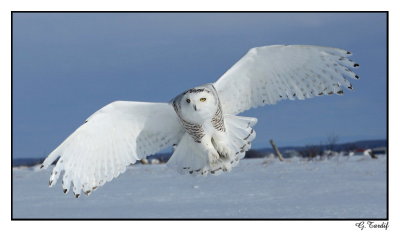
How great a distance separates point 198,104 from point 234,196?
2.38 meters

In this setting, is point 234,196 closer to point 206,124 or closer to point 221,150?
point 221,150


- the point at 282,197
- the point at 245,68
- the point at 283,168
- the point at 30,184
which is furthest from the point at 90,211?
the point at 283,168

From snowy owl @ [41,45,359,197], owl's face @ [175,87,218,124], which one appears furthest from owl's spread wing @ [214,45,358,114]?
owl's face @ [175,87,218,124]

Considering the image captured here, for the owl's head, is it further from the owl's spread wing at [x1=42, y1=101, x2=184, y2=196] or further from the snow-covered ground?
the snow-covered ground

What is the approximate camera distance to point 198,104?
151 inches

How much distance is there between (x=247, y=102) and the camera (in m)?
4.45

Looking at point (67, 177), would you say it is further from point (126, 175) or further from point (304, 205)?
point (126, 175)

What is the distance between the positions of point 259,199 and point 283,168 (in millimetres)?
3417

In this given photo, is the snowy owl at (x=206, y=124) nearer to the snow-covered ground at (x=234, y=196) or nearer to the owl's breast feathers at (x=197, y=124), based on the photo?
the owl's breast feathers at (x=197, y=124)

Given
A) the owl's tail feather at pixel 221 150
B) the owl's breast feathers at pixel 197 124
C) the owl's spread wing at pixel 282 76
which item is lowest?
the owl's tail feather at pixel 221 150

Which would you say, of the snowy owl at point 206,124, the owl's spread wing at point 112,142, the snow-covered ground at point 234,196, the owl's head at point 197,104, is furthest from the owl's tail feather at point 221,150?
the snow-covered ground at point 234,196

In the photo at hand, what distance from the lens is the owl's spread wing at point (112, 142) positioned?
4.12 meters

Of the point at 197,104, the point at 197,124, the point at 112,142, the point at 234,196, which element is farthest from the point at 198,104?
the point at 234,196

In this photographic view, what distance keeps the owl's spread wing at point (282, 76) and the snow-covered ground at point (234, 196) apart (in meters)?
1.07
